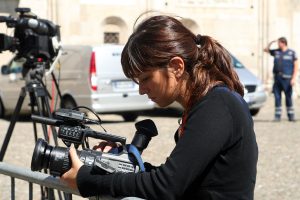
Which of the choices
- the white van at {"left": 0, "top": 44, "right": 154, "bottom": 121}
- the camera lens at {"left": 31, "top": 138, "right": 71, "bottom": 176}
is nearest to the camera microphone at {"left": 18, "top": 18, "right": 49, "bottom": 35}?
the camera lens at {"left": 31, "top": 138, "right": 71, "bottom": 176}

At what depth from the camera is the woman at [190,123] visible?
2434 mm

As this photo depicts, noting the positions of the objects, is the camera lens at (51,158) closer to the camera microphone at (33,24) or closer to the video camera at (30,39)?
the video camera at (30,39)

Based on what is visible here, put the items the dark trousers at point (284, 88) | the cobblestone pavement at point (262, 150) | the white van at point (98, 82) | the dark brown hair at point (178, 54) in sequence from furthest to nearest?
the dark trousers at point (284, 88), the white van at point (98, 82), the cobblestone pavement at point (262, 150), the dark brown hair at point (178, 54)

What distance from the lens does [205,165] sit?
8.02 feet

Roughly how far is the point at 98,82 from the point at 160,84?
38.5 feet

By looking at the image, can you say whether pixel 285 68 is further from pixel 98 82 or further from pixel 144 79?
pixel 144 79

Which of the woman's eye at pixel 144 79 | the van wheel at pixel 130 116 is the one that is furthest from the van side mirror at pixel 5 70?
the woman's eye at pixel 144 79

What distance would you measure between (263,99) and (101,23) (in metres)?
8.96

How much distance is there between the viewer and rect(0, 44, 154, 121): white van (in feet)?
46.8

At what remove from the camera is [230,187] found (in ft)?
8.28

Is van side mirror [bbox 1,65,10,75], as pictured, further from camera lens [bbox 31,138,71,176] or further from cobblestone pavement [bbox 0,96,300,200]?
camera lens [bbox 31,138,71,176]

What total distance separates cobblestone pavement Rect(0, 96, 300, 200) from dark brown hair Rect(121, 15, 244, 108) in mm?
2250

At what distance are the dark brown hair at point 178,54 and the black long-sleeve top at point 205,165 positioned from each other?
0.09 m

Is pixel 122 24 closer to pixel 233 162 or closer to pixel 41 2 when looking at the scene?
pixel 41 2
